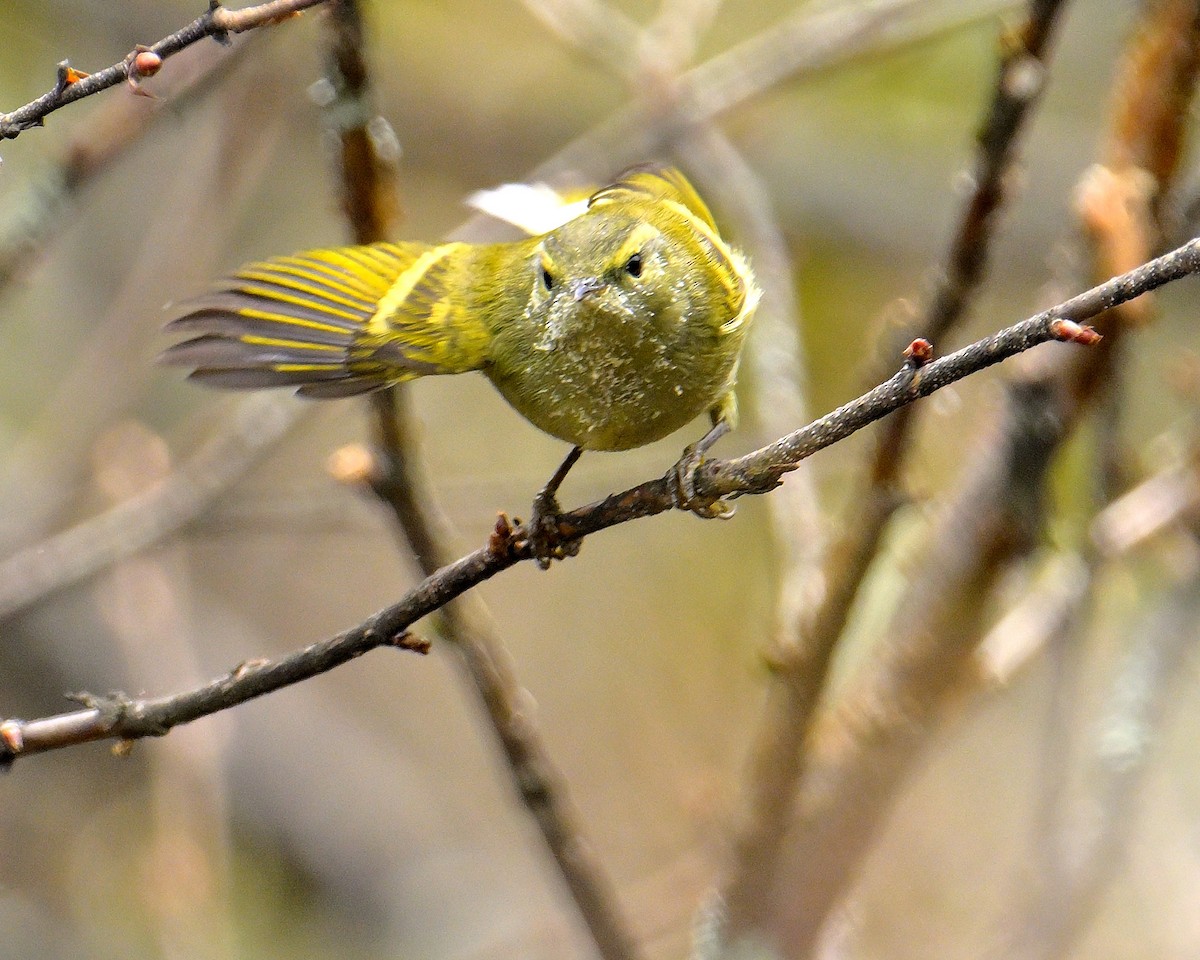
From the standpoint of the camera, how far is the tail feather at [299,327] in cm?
200

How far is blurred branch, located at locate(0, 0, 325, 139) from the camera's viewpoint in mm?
1360

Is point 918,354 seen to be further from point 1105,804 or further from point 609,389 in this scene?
point 1105,804

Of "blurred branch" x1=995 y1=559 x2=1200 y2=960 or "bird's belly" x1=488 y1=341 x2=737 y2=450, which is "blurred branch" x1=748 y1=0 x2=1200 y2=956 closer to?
"blurred branch" x1=995 y1=559 x2=1200 y2=960

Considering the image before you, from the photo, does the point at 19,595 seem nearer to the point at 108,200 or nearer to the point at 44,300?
the point at 44,300

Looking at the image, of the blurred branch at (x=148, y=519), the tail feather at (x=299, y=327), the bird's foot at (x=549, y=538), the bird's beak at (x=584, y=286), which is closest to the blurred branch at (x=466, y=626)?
the tail feather at (x=299, y=327)

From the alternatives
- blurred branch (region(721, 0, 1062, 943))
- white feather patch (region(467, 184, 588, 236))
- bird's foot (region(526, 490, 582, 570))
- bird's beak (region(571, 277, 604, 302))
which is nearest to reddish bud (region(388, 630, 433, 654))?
bird's foot (region(526, 490, 582, 570))

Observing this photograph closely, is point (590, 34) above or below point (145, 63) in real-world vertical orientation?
above

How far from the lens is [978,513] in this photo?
8.89 ft

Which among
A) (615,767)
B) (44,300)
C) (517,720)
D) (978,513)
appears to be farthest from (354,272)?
(615,767)

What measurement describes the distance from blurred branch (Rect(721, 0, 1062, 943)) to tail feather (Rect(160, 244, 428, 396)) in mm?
838

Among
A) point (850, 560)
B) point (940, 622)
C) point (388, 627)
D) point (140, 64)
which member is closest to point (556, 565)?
point (940, 622)

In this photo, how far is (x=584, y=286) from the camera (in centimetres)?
221

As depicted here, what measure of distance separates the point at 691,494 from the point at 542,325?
0.60 m

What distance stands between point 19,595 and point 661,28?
2538 millimetres
